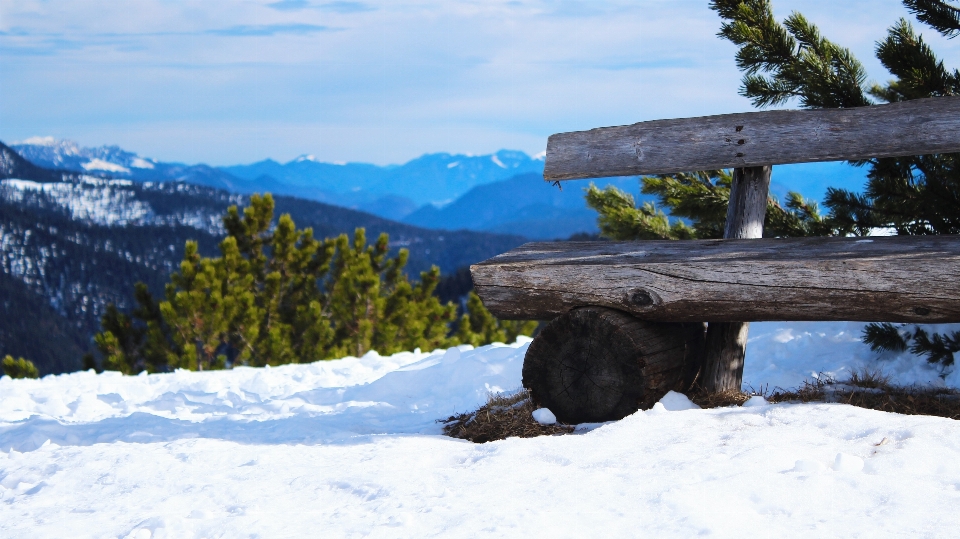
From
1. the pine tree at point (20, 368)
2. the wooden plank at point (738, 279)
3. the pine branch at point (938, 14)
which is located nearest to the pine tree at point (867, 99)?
the pine branch at point (938, 14)

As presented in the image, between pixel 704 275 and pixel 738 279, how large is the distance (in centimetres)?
19

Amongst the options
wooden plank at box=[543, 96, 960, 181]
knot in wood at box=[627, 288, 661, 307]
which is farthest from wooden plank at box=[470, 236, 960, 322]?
wooden plank at box=[543, 96, 960, 181]

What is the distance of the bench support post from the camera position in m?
4.92

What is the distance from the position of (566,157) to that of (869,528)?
3039 millimetres

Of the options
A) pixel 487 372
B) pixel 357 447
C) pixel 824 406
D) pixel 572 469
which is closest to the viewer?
pixel 572 469

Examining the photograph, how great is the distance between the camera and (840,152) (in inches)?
180

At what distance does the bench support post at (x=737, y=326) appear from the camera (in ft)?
16.1

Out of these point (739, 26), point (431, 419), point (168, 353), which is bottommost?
point (168, 353)

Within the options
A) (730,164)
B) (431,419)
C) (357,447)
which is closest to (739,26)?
(730,164)

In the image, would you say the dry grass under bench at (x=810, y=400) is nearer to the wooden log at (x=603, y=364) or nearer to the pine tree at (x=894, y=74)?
the wooden log at (x=603, y=364)

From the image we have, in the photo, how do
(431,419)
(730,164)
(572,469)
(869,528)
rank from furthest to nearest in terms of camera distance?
1. (431,419)
2. (730,164)
3. (572,469)
4. (869,528)

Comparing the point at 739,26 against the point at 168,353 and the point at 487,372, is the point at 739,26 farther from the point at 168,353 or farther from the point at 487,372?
the point at 168,353

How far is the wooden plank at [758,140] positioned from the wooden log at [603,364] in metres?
1.06

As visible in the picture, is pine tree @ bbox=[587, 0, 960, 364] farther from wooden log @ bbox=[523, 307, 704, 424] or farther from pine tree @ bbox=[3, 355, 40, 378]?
pine tree @ bbox=[3, 355, 40, 378]
